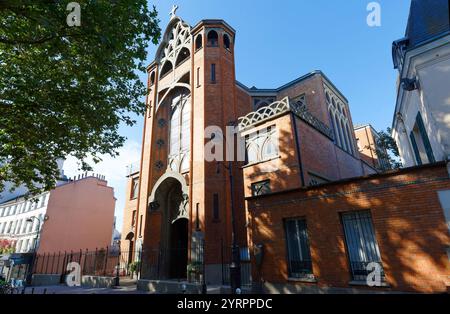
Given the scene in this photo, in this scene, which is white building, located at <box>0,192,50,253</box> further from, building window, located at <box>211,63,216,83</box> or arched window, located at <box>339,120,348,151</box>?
arched window, located at <box>339,120,348,151</box>

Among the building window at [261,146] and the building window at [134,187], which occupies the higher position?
the building window at [134,187]

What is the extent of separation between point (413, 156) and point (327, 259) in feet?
27.7

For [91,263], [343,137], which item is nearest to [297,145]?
[343,137]

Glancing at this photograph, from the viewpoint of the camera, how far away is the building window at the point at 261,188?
46.3ft

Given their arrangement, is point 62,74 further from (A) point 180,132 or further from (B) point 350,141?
(B) point 350,141

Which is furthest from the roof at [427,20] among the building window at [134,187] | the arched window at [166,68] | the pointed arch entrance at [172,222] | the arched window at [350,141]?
the building window at [134,187]

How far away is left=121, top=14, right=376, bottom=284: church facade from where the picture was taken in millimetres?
14555

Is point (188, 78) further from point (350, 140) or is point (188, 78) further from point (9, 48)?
point (350, 140)

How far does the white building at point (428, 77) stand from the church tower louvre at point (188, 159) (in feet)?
30.7

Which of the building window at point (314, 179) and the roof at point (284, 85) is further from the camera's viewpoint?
the roof at point (284, 85)

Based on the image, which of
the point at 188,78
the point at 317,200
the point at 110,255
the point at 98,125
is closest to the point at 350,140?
the point at 188,78

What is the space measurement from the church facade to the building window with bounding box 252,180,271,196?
59 millimetres

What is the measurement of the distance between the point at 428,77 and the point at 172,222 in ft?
58.6

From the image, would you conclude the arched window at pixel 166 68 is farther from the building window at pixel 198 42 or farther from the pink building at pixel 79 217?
the pink building at pixel 79 217
